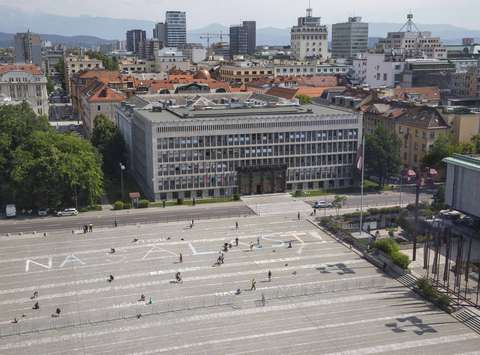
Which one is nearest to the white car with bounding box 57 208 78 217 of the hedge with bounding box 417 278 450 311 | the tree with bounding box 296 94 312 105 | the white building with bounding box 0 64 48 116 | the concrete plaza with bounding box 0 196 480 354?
the concrete plaza with bounding box 0 196 480 354

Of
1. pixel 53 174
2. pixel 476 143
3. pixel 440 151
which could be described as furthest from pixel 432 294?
pixel 53 174

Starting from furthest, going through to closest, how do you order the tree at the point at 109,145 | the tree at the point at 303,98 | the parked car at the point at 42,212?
the tree at the point at 303,98 < the tree at the point at 109,145 < the parked car at the point at 42,212

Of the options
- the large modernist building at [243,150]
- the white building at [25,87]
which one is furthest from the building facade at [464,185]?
the white building at [25,87]

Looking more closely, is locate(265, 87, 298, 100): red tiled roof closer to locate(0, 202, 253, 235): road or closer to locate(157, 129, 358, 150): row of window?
locate(157, 129, 358, 150): row of window

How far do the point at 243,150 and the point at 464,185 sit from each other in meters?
41.1

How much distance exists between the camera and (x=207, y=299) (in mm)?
68500

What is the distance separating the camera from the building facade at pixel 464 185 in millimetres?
89625

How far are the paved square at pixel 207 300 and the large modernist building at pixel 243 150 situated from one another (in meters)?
21.5

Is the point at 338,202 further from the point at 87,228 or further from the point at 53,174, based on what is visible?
the point at 53,174

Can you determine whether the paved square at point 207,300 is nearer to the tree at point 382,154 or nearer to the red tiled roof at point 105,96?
the tree at point 382,154

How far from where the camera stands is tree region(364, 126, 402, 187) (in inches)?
4685

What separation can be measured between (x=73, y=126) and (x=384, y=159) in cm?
11564

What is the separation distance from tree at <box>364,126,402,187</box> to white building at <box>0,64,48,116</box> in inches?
4352

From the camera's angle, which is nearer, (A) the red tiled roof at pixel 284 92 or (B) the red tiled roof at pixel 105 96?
(B) the red tiled roof at pixel 105 96
